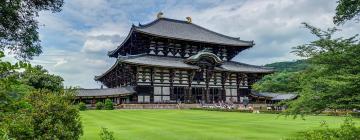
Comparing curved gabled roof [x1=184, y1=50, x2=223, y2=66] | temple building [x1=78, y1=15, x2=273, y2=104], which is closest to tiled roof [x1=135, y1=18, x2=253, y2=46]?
temple building [x1=78, y1=15, x2=273, y2=104]

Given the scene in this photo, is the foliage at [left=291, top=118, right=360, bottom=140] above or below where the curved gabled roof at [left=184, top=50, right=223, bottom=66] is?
below

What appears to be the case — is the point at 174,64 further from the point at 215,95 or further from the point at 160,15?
the point at 160,15

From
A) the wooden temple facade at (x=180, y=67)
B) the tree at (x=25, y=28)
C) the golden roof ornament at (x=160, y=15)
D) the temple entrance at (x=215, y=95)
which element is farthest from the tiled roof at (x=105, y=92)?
the tree at (x=25, y=28)

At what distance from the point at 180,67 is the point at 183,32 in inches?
433

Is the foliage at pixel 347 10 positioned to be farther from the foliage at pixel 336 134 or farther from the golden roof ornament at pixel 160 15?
the golden roof ornament at pixel 160 15

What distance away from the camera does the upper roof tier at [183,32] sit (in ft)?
177

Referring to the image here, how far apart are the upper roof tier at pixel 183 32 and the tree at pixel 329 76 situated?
4235cm

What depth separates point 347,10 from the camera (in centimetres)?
971

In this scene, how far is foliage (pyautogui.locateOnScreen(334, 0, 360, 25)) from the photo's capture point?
9.52 m

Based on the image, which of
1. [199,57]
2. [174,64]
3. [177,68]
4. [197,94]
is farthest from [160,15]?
[197,94]

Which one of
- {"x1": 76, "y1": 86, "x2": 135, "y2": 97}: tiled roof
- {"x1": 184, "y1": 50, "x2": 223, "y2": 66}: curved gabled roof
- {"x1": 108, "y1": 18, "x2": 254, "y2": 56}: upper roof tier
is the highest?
{"x1": 108, "y1": 18, "x2": 254, "y2": 56}: upper roof tier

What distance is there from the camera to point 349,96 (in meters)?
8.88

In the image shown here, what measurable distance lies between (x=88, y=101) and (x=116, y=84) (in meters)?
8.34

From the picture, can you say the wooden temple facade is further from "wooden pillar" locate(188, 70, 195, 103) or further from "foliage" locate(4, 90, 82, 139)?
"foliage" locate(4, 90, 82, 139)
